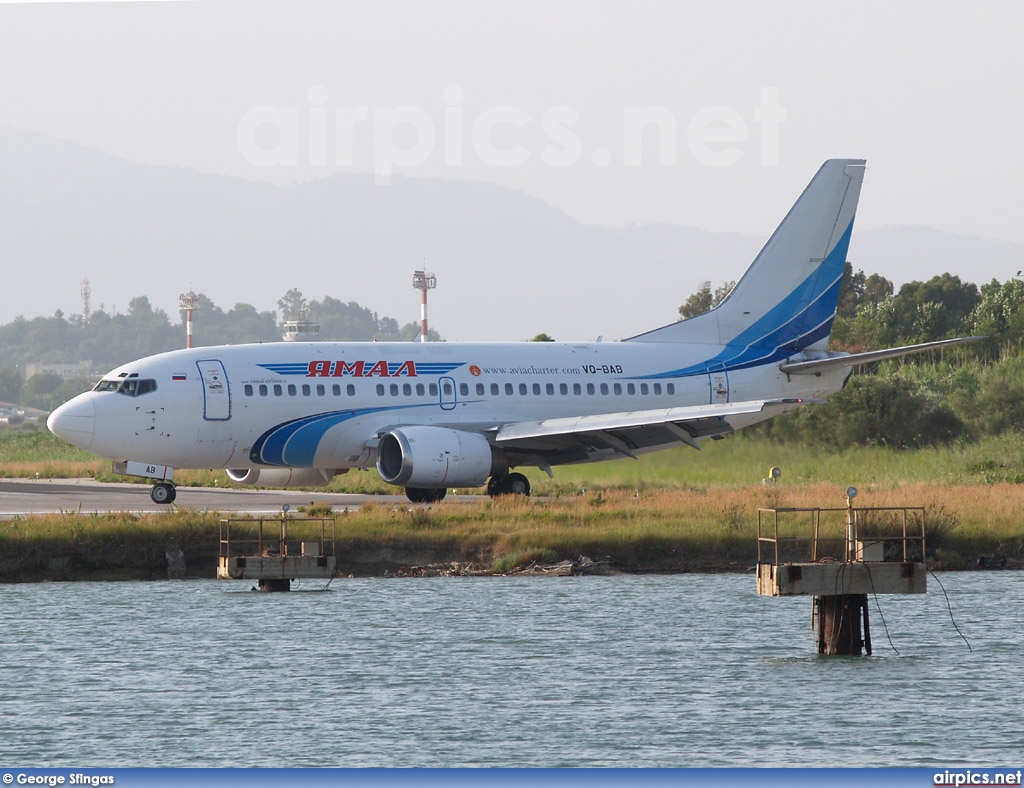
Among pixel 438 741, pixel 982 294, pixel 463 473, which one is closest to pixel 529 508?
pixel 463 473

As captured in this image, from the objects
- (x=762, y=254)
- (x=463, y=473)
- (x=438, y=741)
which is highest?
(x=762, y=254)

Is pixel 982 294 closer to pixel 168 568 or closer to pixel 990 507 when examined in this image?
pixel 990 507

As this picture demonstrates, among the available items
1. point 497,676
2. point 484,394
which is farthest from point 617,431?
point 497,676

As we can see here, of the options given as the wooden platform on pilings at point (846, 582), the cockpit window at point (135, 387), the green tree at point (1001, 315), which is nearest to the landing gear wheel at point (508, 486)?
the cockpit window at point (135, 387)

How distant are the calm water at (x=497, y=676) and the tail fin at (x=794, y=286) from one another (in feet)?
52.9

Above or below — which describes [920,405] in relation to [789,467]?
above

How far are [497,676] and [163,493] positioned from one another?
764 inches

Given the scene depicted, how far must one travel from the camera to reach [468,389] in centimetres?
5144

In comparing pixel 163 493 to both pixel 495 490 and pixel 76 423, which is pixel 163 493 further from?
pixel 495 490

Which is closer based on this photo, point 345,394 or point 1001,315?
point 345,394

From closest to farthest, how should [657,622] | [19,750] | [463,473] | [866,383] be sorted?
[19,750] → [657,622] → [463,473] → [866,383]

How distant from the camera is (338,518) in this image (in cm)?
4425

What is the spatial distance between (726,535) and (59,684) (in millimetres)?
18869

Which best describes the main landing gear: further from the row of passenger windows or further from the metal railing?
the metal railing
